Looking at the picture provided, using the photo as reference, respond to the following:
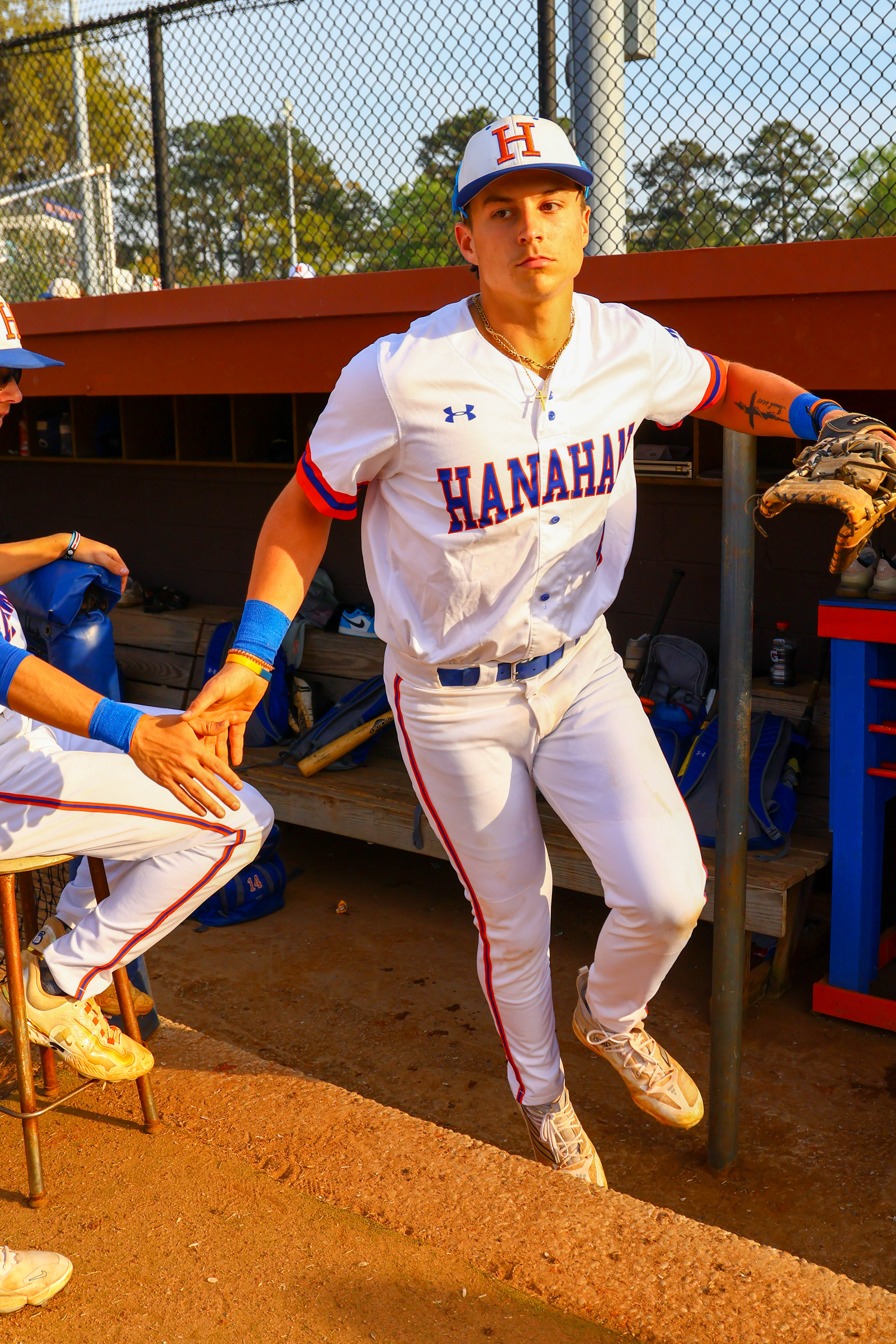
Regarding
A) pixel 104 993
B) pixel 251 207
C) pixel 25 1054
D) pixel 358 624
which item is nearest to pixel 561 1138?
pixel 25 1054

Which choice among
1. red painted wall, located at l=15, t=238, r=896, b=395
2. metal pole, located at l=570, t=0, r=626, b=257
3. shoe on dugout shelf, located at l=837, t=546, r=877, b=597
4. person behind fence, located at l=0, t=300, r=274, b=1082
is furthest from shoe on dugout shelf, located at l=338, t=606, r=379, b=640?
person behind fence, located at l=0, t=300, r=274, b=1082

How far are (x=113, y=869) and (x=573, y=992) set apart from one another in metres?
2.11

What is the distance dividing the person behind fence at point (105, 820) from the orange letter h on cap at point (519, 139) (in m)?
1.15

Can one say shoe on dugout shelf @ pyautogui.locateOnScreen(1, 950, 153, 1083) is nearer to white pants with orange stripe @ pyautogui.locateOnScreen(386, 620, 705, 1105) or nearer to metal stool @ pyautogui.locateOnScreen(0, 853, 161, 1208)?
metal stool @ pyautogui.locateOnScreen(0, 853, 161, 1208)

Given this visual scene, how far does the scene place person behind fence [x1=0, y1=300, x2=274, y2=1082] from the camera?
2.18m

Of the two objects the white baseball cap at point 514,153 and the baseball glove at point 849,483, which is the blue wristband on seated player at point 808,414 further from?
the white baseball cap at point 514,153

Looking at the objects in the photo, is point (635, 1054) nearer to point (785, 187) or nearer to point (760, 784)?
point (760, 784)

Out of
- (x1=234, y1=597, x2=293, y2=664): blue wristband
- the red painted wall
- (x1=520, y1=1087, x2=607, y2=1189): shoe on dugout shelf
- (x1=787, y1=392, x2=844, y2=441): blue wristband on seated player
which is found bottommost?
(x1=520, y1=1087, x2=607, y2=1189): shoe on dugout shelf

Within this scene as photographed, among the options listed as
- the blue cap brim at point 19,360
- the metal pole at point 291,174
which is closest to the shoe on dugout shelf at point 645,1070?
the blue cap brim at point 19,360

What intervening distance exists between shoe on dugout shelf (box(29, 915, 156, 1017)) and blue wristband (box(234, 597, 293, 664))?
0.84 metres

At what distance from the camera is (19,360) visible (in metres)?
2.74

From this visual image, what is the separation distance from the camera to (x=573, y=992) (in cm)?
425

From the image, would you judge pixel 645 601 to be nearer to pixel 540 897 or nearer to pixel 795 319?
pixel 795 319

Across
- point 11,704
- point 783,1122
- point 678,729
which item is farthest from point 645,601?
point 11,704
